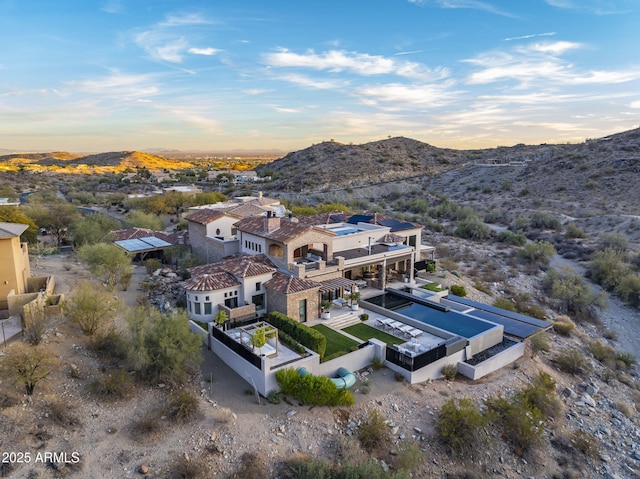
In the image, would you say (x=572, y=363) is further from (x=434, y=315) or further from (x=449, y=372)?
(x=449, y=372)

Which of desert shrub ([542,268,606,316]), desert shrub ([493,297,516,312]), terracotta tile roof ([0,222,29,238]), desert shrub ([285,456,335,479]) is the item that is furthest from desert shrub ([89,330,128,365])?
desert shrub ([542,268,606,316])

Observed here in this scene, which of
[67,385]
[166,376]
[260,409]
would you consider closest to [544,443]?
[260,409]

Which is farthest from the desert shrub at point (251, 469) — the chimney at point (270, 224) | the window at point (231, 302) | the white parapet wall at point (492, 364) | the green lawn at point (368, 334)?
the chimney at point (270, 224)

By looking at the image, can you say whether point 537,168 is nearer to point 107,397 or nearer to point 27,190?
point 107,397

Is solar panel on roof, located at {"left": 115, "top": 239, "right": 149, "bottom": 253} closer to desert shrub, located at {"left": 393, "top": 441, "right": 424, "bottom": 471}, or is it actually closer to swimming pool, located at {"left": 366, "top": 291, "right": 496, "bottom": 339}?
swimming pool, located at {"left": 366, "top": 291, "right": 496, "bottom": 339}

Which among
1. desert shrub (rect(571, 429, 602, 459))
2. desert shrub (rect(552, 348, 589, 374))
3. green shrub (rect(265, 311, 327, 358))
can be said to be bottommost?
desert shrub (rect(571, 429, 602, 459))

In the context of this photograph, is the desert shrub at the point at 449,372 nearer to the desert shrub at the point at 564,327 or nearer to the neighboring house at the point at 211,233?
the desert shrub at the point at 564,327
